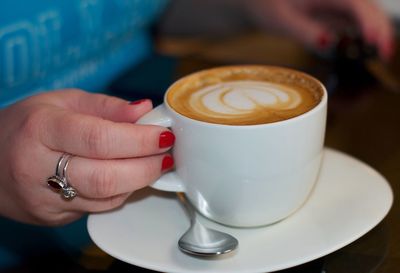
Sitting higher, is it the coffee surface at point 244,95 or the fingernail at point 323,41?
the coffee surface at point 244,95

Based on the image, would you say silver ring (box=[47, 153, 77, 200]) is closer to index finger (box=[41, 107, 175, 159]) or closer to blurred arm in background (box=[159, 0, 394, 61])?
index finger (box=[41, 107, 175, 159])

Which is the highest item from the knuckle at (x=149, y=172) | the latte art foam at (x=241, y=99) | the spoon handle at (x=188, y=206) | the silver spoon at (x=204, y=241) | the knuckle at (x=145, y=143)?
the latte art foam at (x=241, y=99)

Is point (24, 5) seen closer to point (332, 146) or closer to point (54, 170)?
point (54, 170)

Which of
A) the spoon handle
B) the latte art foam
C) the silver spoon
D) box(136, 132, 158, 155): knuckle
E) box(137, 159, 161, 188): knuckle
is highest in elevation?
the latte art foam

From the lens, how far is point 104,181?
18.8 inches

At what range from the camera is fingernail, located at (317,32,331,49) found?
34.9 inches

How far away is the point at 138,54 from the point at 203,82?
1.29 ft

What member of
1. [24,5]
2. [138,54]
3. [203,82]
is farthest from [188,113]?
[138,54]

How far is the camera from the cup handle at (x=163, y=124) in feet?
1.58

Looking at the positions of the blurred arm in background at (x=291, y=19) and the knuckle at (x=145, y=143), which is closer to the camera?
the knuckle at (x=145, y=143)

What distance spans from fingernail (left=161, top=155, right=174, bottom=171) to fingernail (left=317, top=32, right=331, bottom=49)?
466 millimetres

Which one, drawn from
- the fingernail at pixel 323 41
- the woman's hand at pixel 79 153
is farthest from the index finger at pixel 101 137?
the fingernail at pixel 323 41

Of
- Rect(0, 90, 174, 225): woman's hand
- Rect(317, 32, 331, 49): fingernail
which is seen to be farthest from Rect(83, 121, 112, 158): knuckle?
Rect(317, 32, 331, 49): fingernail

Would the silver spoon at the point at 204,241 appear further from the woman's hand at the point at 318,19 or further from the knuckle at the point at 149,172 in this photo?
the woman's hand at the point at 318,19
